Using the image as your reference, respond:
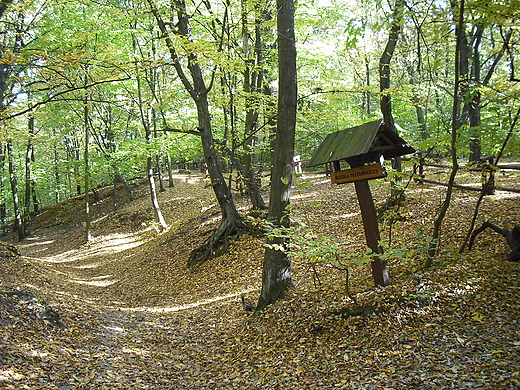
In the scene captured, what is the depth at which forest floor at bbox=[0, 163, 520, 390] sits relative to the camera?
4.00m

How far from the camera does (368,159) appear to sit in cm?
547

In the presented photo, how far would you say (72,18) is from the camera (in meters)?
15.0

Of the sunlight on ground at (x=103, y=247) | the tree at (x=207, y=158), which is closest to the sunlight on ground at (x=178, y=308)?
the tree at (x=207, y=158)

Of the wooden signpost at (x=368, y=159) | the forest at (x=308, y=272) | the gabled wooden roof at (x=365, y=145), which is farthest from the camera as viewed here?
the wooden signpost at (x=368, y=159)

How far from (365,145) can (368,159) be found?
17.3 inches

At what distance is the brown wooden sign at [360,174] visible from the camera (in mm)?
5275

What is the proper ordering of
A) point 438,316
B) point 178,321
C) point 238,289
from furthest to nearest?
point 238,289, point 178,321, point 438,316

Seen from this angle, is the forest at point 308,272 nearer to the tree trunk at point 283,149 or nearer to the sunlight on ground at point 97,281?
the tree trunk at point 283,149

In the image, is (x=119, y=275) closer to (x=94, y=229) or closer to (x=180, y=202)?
(x=180, y=202)

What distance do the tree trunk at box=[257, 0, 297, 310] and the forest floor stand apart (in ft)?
1.28

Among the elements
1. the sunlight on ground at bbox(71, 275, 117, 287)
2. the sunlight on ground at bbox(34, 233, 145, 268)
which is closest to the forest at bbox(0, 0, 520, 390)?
the sunlight on ground at bbox(71, 275, 117, 287)

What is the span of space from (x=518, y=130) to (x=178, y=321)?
707 centimetres

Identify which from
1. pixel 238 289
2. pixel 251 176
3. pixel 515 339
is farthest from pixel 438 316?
pixel 251 176

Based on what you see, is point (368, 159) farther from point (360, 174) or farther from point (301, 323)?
point (301, 323)
